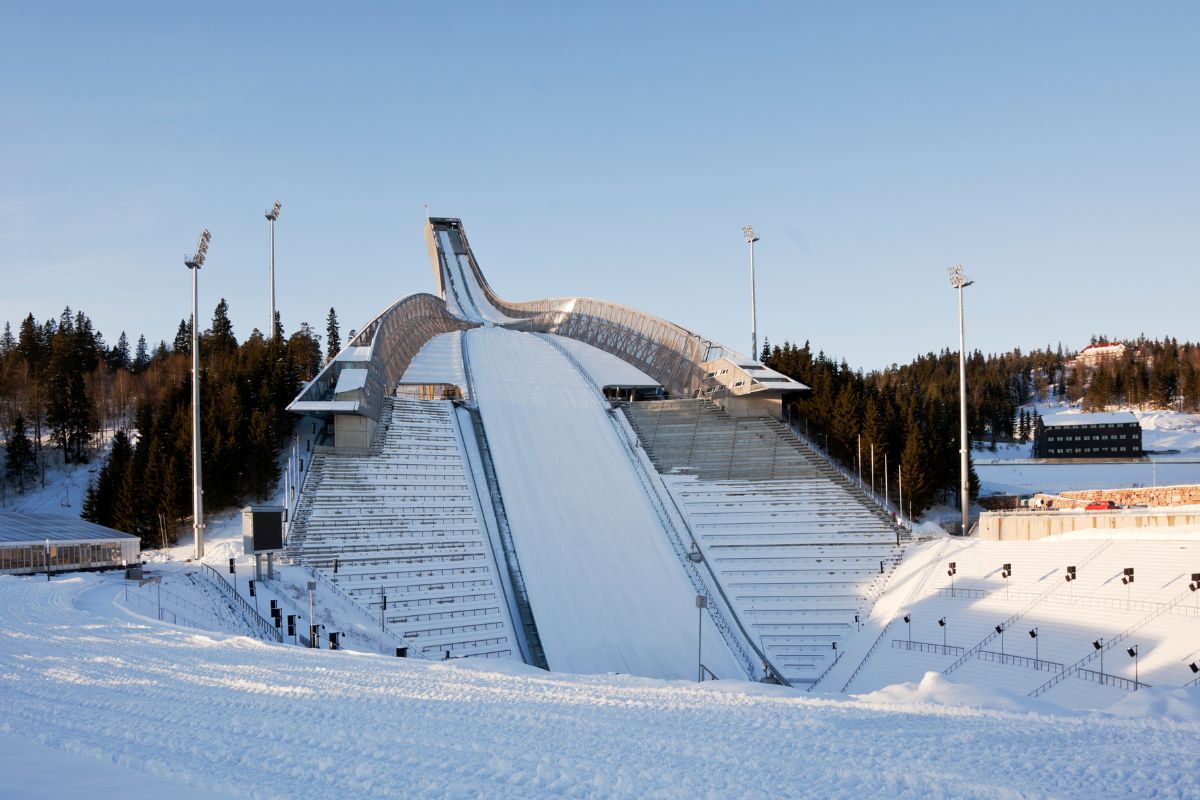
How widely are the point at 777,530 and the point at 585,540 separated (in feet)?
19.5

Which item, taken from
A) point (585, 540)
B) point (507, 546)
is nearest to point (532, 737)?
point (507, 546)

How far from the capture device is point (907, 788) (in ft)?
22.8

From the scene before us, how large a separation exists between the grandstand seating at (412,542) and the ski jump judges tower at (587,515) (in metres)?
0.07

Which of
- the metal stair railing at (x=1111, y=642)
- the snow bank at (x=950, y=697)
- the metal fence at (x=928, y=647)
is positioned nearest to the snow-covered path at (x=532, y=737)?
the snow bank at (x=950, y=697)

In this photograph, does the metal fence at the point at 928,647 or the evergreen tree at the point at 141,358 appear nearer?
the metal fence at the point at 928,647

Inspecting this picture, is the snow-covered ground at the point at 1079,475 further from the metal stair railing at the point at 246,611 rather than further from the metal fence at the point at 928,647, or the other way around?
the metal stair railing at the point at 246,611

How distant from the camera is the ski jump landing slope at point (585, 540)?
22984mm

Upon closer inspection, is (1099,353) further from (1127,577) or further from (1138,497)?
(1127,577)

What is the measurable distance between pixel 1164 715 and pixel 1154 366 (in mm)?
105132

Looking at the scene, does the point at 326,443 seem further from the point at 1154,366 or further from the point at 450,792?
the point at 1154,366

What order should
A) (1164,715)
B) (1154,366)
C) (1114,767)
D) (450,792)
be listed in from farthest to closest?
(1154,366)
(1164,715)
(1114,767)
(450,792)

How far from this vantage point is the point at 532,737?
8.39 metres

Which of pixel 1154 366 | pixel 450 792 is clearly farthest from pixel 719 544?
pixel 1154 366

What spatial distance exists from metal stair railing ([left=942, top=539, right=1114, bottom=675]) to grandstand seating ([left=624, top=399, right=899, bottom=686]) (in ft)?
11.3
